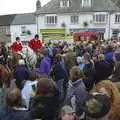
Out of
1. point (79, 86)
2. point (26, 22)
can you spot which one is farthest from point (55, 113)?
point (26, 22)

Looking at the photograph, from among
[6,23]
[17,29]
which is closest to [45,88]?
[17,29]

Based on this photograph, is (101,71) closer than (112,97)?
No

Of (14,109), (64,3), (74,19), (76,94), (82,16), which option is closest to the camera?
(14,109)

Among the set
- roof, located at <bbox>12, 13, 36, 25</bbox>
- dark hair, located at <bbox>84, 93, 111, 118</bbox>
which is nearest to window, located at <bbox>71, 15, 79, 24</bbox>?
roof, located at <bbox>12, 13, 36, 25</bbox>

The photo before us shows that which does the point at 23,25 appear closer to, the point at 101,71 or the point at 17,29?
the point at 17,29

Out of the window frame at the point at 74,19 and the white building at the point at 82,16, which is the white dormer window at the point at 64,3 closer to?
the white building at the point at 82,16

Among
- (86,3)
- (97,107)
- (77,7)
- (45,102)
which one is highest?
(86,3)

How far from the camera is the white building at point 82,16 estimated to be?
181 ft

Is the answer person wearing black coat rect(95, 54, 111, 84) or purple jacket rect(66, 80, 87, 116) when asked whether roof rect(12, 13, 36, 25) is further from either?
purple jacket rect(66, 80, 87, 116)

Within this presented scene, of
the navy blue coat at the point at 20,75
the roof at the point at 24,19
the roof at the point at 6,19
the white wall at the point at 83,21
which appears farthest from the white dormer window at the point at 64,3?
the navy blue coat at the point at 20,75

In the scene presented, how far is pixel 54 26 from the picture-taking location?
58219mm

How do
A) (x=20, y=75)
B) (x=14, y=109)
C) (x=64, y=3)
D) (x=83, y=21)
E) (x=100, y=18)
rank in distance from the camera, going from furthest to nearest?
(x=64, y=3), (x=83, y=21), (x=100, y=18), (x=20, y=75), (x=14, y=109)

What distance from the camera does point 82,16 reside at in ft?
185

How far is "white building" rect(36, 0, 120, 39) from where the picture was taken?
55156 mm
